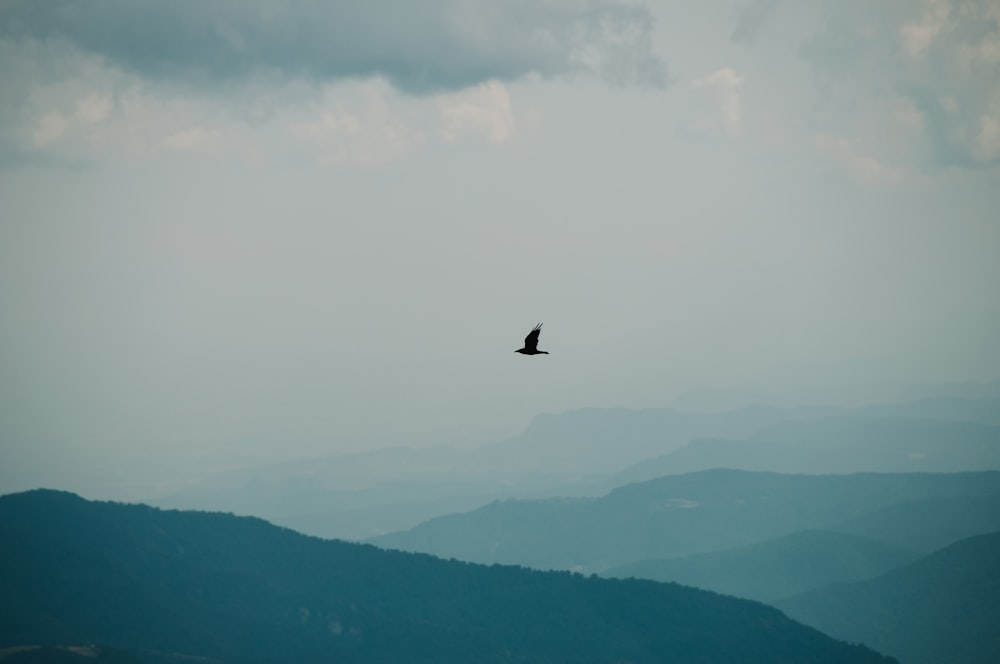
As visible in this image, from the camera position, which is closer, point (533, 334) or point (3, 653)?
point (533, 334)

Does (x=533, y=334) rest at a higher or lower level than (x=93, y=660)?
higher

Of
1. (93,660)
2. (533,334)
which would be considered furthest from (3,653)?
(533,334)

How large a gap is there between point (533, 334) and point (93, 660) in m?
156

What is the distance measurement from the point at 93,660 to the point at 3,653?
14.0 meters

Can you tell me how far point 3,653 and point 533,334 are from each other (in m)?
158

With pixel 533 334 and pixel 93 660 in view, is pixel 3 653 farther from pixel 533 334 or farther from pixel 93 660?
pixel 533 334

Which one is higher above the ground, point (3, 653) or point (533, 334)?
point (533, 334)

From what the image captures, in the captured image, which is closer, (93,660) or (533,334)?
(533,334)

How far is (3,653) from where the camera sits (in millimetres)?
192500

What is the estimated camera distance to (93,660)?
196750 millimetres
